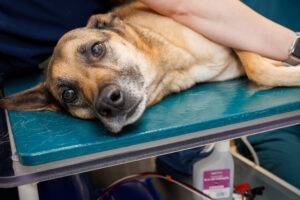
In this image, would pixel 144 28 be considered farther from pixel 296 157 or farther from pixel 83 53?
pixel 296 157

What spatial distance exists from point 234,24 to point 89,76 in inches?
17.6

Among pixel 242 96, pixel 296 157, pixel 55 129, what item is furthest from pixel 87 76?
pixel 296 157

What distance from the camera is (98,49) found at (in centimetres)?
116

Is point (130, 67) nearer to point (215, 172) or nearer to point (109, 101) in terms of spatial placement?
point (109, 101)

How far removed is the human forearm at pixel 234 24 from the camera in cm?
112

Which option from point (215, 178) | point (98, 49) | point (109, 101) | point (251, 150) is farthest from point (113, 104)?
point (251, 150)

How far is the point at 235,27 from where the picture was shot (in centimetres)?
112

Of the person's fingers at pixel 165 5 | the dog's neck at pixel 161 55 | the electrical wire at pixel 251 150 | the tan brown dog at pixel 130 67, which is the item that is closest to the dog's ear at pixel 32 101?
the tan brown dog at pixel 130 67

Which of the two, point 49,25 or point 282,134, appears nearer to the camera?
point 49,25

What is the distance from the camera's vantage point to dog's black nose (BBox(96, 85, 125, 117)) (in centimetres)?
96

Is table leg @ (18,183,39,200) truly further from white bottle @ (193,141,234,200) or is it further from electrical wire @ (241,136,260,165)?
electrical wire @ (241,136,260,165)

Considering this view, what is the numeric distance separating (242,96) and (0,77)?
0.91 meters

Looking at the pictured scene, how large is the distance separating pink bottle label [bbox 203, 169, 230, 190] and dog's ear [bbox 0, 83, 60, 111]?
52 cm

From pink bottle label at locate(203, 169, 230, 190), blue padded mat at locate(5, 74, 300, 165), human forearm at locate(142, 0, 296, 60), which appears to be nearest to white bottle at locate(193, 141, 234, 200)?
pink bottle label at locate(203, 169, 230, 190)
